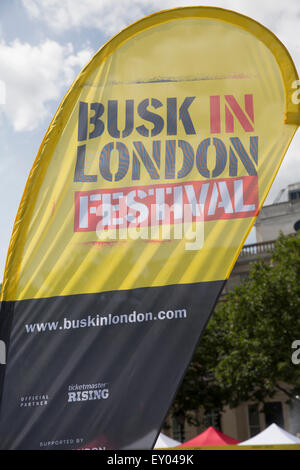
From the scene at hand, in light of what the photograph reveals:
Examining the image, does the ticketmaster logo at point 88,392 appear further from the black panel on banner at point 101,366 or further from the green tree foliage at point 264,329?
the green tree foliage at point 264,329

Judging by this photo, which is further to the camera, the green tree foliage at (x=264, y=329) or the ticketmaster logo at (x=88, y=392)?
the green tree foliage at (x=264, y=329)

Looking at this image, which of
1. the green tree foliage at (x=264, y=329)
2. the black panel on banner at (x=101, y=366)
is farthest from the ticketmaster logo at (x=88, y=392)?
the green tree foliage at (x=264, y=329)

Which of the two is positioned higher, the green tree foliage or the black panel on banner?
the green tree foliage

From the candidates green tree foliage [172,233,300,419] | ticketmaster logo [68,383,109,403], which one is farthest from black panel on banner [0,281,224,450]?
green tree foliage [172,233,300,419]

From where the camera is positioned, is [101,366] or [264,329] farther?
[264,329]

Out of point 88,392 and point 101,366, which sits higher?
point 101,366

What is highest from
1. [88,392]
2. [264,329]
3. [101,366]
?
[264,329]

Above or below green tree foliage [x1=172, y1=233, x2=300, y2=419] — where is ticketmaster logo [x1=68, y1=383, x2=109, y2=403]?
below

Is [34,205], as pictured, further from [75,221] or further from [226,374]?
[226,374]

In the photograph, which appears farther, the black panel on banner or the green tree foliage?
the green tree foliage

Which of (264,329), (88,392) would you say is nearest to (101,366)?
(88,392)

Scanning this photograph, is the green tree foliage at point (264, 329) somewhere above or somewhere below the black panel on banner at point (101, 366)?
above

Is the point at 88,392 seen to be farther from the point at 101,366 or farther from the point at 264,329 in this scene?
the point at 264,329

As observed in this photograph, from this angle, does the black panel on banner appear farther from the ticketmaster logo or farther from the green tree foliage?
the green tree foliage
